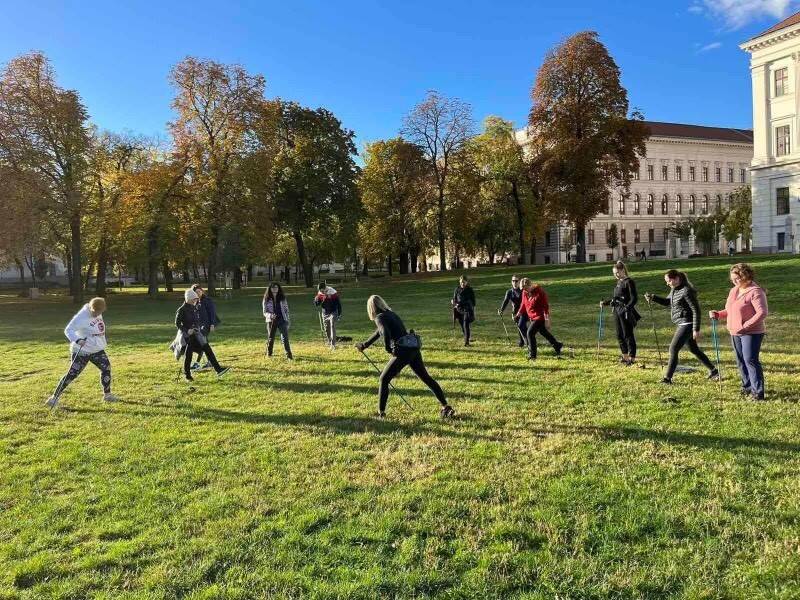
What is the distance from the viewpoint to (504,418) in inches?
312

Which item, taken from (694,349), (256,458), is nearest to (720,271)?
(694,349)

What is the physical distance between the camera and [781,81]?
47.8 metres

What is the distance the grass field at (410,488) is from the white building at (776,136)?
144ft

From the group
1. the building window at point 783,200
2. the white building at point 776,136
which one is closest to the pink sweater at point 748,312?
the white building at point 776,136

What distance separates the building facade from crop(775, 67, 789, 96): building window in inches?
1159

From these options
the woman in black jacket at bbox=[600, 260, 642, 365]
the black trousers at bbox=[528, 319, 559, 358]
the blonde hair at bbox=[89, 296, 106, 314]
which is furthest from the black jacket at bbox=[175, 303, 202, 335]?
the woman in black jacket at bbox=[600, 260, 642, 365]

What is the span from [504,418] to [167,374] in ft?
26.3

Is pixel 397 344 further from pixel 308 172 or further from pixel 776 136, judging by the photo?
pixel 776 136

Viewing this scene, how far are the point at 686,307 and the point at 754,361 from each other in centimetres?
144

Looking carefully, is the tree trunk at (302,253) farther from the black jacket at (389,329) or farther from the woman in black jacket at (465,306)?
the black jacket at (389,329)

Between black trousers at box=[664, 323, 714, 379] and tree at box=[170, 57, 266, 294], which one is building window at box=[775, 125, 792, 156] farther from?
black trousers at box=[664, 323, 714, 379]

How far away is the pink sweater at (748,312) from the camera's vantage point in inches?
316

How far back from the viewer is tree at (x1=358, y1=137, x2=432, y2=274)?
49.3m

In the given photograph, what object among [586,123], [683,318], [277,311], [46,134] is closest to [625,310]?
[683,318]
